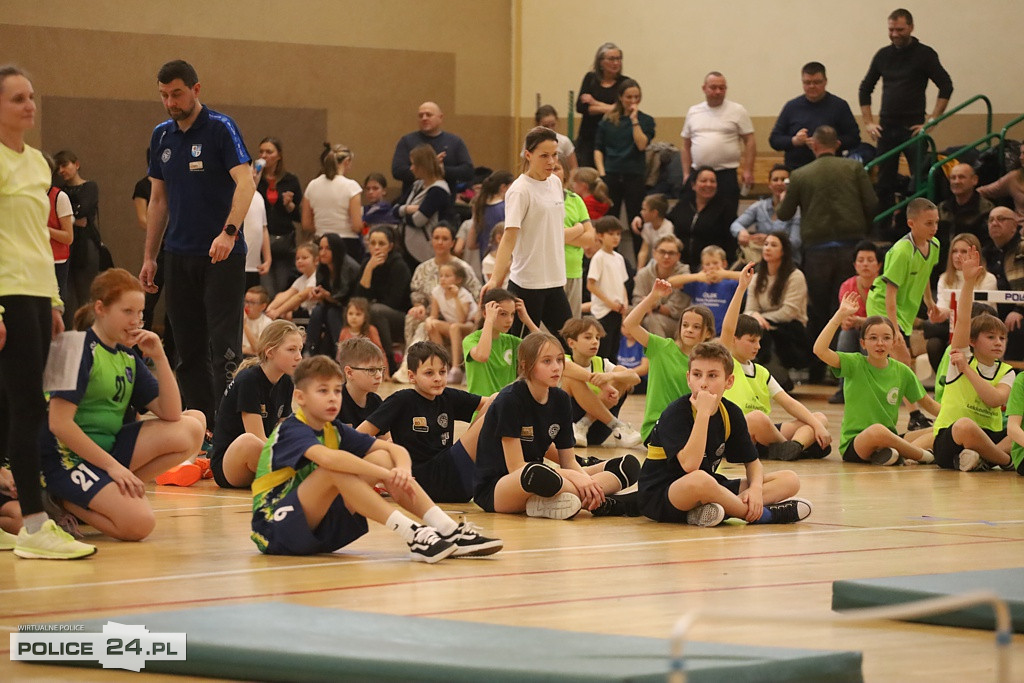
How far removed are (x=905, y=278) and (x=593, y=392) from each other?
3174 millimetres

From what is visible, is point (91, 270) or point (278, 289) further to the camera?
point (278, 289)

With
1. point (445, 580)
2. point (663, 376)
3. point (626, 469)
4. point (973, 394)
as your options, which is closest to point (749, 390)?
point (663, 376)

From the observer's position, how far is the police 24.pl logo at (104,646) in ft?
11.9

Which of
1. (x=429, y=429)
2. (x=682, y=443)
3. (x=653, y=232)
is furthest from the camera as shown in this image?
(x=653, y=232)

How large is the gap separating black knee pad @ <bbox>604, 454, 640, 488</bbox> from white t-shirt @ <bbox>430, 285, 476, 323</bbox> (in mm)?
7319

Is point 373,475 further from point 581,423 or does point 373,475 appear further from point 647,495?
point 581,423

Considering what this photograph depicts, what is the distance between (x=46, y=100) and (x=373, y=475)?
12550 mm

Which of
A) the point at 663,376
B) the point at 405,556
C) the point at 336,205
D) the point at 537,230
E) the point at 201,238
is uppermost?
the point at 336,205

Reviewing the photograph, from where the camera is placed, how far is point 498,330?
346 inches

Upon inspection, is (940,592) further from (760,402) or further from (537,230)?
(537,230)

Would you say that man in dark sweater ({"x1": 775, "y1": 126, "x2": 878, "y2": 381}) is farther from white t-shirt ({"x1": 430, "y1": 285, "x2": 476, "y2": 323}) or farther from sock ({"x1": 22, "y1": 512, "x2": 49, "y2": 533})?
sock ({"x1": 22, "y1": 512, "x2": 49, "y2": 533})

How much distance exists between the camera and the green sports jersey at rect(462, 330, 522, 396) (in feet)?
29.0

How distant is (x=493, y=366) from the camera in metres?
8.87

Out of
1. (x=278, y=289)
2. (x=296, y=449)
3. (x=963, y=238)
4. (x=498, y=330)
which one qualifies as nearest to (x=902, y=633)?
(x=296, y=449)
